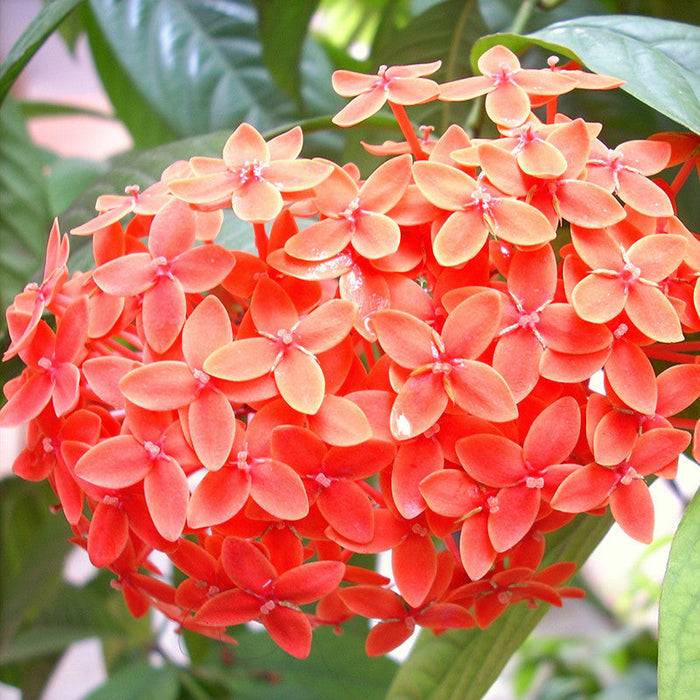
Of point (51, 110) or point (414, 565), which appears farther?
point (51, 110)

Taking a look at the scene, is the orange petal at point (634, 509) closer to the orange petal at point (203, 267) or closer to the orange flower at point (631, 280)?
the orange flower at point (631, 280)

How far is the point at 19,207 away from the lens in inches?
25.8

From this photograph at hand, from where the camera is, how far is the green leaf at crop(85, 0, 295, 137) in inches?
29.3

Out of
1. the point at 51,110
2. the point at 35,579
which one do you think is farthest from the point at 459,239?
the point at 51,110

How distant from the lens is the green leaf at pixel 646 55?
36 cm

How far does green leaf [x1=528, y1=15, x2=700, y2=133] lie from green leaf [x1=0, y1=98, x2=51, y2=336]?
437mm

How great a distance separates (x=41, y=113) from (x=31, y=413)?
34.5 inches

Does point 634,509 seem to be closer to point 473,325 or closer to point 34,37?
point 473,325

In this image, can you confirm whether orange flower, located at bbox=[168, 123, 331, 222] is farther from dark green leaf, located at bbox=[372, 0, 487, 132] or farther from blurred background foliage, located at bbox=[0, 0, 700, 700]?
dark green leaf, located at bbox=[372, 0, 487, 132]

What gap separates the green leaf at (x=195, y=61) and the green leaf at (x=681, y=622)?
0.57 meters

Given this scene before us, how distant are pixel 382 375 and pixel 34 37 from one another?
336mm

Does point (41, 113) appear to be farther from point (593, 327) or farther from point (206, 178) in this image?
point (593, 327)

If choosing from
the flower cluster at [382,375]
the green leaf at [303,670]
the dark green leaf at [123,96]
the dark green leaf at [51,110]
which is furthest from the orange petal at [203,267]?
the dark green leaf at [51,110]

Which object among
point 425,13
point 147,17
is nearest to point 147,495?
point 425,13
